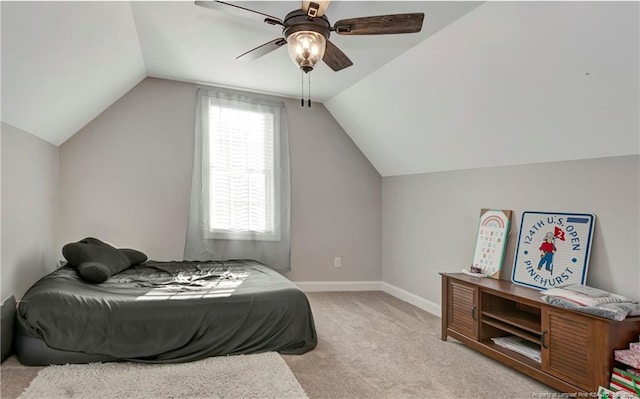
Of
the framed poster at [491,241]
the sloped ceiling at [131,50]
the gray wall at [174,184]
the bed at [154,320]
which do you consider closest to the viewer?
the sloped ceiling at [131,50]

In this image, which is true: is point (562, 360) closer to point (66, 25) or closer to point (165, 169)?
point (66, 25)

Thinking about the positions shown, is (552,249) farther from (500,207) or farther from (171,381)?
(171,381)

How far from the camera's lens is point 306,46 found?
2109 millimetres

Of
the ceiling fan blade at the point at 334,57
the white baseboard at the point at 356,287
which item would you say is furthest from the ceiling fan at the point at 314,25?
the white baseboard at the point at 356,287

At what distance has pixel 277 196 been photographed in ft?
15.6

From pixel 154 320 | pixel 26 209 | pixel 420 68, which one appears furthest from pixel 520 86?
pixel 26 209

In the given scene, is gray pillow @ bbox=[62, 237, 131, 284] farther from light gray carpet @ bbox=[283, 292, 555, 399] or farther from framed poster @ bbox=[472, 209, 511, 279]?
framed poster @ bbox=[472, 209, 511, 279]

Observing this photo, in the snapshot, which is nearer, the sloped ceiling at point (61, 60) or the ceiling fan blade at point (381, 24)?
the ceiling fan blade at point (381, 24)

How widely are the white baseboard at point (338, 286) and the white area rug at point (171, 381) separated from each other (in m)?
2.28

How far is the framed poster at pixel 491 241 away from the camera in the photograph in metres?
3.22

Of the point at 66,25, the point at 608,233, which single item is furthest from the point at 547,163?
the point at 66,25

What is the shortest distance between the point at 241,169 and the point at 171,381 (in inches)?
105

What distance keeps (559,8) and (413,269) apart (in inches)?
119

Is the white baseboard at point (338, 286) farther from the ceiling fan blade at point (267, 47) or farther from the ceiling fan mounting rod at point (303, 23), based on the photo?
the ceiling fan mounting rod at point (303, 23)
